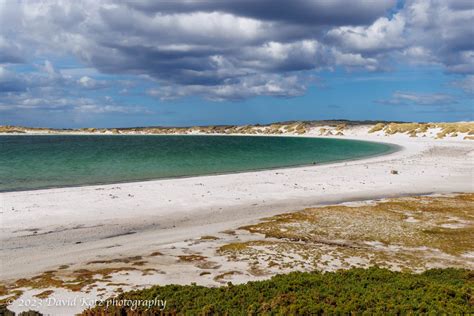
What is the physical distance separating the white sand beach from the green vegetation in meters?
3.02

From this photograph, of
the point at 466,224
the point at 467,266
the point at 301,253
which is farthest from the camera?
the point at 466,224

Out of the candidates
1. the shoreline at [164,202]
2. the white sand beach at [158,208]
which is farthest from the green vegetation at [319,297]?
the shoreline at [164,202]

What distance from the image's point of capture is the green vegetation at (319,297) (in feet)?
20.9

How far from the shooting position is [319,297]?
23.2 ft

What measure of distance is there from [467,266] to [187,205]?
14135 mm

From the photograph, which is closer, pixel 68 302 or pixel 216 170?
pixel 68 302

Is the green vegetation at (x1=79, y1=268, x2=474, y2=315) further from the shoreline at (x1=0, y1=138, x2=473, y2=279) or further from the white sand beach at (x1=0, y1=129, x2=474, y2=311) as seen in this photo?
the shoreline at (x1=0, y1=138, x2=473, y2=279)

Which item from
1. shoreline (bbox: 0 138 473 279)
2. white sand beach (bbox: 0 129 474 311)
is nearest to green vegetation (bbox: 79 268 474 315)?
white sand beach (bbox: 0 129 474 311)

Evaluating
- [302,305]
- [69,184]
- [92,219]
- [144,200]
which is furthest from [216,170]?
[302,305]

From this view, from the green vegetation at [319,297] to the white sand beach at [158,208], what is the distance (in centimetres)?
302

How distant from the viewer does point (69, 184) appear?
3103 centimetres

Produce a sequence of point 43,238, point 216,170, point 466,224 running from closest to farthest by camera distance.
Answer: point 43,238 → point 466,224 → point 216,170

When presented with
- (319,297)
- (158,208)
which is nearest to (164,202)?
(158,208)

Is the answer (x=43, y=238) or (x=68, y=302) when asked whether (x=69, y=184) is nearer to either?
(x=43, y=238)
